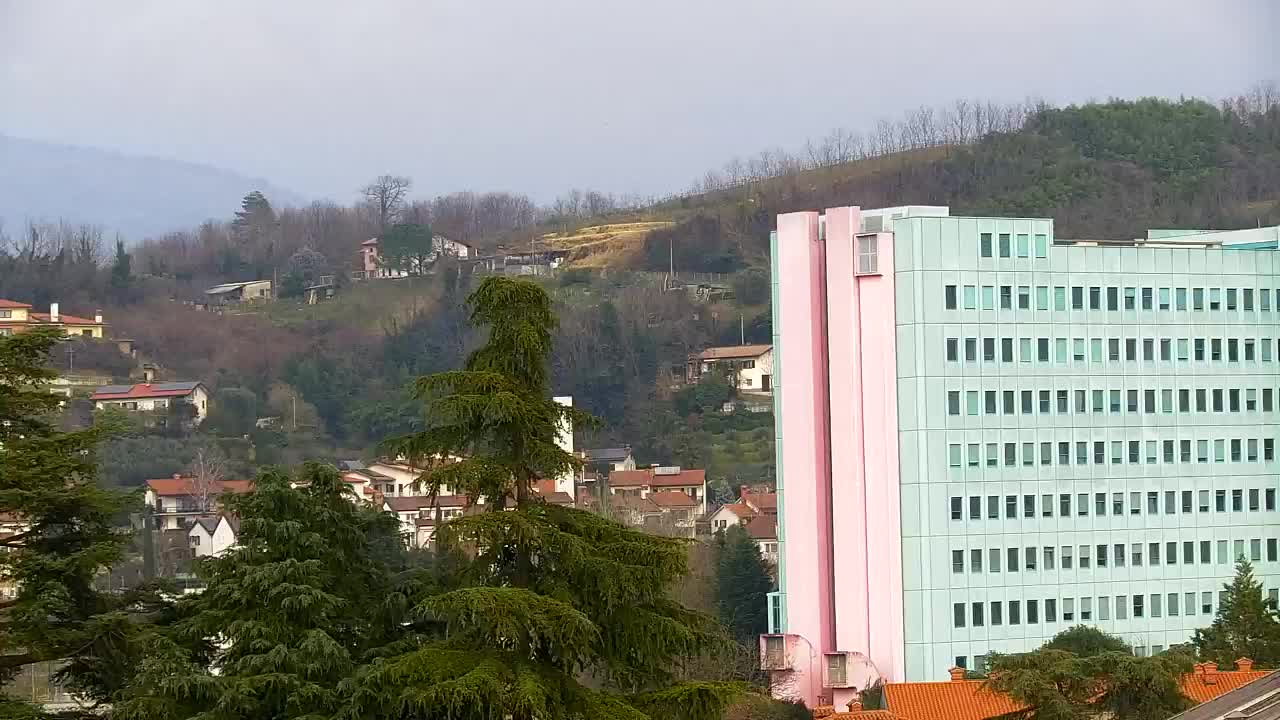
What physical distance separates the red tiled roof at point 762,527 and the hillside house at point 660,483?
1033 centimetres

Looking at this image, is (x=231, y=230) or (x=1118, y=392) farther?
(x=231, y=230)

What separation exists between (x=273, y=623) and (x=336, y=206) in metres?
146

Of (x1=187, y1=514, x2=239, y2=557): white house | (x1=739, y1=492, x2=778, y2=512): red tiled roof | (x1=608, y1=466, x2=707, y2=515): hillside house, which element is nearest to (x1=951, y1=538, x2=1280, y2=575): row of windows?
(x1=739, y1=492, x2=778, y2=512): red tiled roof

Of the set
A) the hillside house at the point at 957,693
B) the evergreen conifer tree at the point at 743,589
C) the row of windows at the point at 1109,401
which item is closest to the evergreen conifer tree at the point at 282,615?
the hillside house at the point at 957,693

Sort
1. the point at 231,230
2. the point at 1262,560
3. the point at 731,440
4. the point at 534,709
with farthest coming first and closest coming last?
the point at 231,230
the point at 731,440
the point at 1262,560
the point at 534,709

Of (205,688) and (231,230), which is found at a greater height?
(231,230)

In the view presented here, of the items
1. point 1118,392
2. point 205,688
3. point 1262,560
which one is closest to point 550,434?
point 205,688

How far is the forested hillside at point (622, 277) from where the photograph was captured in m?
106

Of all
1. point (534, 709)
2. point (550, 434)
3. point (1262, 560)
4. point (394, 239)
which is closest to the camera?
point (534, 709)

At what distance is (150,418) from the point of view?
339ft

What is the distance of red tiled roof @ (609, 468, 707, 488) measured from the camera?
90.0m

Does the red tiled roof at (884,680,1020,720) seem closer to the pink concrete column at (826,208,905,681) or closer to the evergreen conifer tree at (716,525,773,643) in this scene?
the pink concrete column at (826,208,905,681)

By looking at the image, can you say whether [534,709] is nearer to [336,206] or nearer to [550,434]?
[550,434]

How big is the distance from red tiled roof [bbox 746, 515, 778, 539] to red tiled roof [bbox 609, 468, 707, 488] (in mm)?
12073
